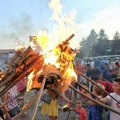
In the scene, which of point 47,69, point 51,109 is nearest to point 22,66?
point 47,69

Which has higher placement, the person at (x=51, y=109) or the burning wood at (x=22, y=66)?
the burning wood at (x=22, y=66)

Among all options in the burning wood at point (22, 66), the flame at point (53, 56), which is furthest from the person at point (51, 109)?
the flame at point (53, 56)

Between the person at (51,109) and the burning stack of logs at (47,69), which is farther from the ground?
the burning stack of logs at (47,69)

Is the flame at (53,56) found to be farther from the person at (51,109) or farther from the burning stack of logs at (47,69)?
the person at (51,109)

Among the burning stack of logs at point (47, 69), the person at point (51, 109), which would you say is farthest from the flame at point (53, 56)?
the person at point (51, 109)

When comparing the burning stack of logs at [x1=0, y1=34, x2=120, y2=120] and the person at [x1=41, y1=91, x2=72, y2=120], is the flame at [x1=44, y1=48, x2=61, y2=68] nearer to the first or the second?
the burning stack of logs at [x1=0, y1=34, x2=120, y2=120]

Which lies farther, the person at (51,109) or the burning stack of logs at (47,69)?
the person at (51,109)

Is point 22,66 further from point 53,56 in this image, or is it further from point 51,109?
point 51,109

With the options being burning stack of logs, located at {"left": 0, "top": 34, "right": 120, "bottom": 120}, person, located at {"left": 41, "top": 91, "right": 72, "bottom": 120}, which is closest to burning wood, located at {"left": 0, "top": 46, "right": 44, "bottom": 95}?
burning stack of logs, located at {"left": 0, "top": 34, "right": 120, "bottom": 120}

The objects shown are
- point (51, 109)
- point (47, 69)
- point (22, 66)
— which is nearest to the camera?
point (47, 69)

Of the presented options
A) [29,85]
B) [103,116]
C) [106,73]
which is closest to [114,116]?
[103,116]

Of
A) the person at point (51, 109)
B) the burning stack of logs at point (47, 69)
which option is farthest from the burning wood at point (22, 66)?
the person at point (51, 109)

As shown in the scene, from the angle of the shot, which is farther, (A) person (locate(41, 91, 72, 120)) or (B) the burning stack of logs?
Answer: (A) person (locate(41, 91, 72, 120))

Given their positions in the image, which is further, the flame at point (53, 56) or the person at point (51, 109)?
the person at point (51, 109)
